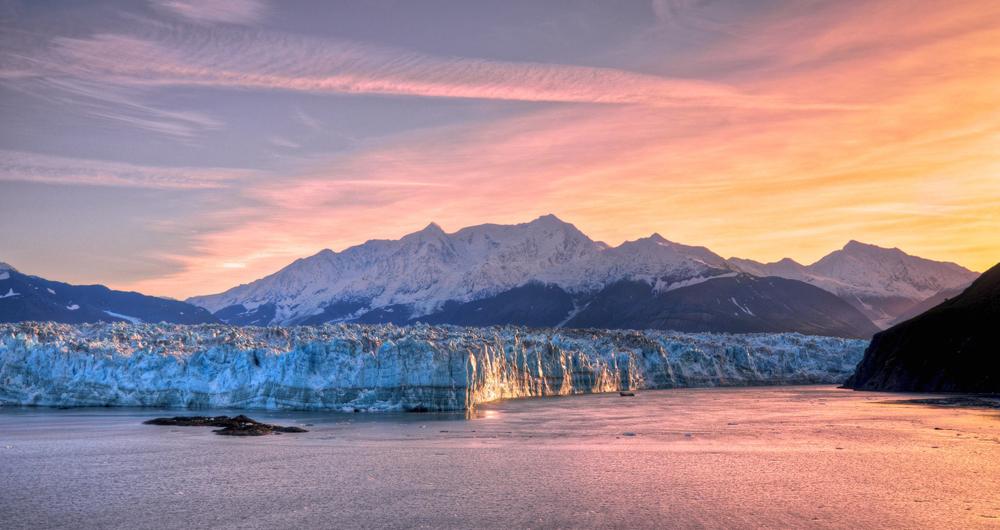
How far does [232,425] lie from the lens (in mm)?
56062

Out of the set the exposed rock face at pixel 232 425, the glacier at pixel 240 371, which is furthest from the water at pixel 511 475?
the glacier at pixel 240 371

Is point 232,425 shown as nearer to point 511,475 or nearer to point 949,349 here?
point 511,475

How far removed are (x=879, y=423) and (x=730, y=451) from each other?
2164 centimetres

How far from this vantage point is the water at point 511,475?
26.2 m

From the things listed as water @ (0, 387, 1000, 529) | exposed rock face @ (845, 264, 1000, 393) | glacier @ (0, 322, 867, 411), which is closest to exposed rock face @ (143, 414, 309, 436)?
water @ (0, 387, 1000, 529)

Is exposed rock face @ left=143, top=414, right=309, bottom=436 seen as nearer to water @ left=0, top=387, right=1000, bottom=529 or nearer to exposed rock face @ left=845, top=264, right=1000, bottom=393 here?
water @ left=0, top=387, right=1000, bottom=529

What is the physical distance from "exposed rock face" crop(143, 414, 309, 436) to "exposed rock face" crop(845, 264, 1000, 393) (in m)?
75.8

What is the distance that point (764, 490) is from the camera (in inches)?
1198

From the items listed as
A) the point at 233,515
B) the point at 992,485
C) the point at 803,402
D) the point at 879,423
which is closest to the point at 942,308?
the point at 803,402

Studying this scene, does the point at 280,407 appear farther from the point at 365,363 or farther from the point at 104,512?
the point at 104,512

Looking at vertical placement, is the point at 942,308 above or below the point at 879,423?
above

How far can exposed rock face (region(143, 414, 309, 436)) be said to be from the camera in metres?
53.0

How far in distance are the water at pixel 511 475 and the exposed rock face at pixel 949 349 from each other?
38.1 metres

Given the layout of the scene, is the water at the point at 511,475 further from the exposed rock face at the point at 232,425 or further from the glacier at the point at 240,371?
the glacier at the point at 240,371
